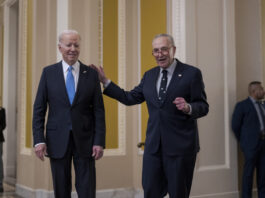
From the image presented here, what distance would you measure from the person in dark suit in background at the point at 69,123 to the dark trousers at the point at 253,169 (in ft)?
8.17

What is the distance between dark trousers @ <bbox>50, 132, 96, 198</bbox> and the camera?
251 cm

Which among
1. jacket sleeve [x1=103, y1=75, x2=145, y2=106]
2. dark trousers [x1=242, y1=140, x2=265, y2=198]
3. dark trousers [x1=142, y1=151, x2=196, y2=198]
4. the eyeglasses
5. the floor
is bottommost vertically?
the floor

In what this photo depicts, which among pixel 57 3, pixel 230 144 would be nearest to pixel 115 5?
pixel 57 3

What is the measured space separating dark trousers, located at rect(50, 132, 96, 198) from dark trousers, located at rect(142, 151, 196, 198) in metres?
0.36

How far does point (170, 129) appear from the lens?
2.51 metres

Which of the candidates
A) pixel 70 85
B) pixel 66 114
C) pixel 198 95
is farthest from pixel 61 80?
pixel 198 95

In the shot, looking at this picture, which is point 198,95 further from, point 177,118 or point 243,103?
point 243,103

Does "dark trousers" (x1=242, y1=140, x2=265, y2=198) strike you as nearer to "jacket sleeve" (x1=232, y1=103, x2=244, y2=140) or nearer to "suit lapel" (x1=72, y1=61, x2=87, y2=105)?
"jacket sleeve" (x1=232, y1=103, x2=244, y2=140)

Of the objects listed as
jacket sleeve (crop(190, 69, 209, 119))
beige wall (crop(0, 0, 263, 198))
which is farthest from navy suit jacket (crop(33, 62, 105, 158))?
beige wall (crop(0, 0, 263, 198))

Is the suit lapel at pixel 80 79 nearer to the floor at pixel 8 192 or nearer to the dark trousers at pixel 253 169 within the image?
the dark trousers at pixel 253 169

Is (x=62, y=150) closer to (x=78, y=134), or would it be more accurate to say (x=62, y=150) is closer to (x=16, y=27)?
(x=78, y=134)

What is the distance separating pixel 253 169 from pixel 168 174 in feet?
7.79

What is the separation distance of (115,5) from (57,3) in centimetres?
74

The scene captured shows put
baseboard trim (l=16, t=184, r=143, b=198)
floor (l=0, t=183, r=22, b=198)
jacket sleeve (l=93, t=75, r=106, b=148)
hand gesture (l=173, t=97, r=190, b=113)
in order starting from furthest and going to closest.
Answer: floor (l=0, t=183, r=22, b=198) < baseboard trim (l=16, t=184, r=143, b=198) < jacket sleeve (l=93, t=75, r=106, b=148) < hand gesture (l=173, t=97, r=190, b=113)
